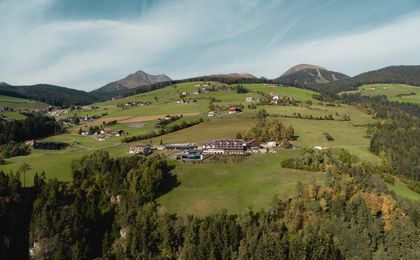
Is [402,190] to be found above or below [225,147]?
below

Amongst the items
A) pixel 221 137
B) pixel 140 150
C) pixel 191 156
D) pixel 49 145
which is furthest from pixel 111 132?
pixel 191 156

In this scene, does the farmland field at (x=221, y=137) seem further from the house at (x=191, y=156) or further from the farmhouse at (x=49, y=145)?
the house at (x=191, y=156)

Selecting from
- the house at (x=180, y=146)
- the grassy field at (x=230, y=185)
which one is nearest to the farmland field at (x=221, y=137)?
the grassy field at (x=230, y=185)

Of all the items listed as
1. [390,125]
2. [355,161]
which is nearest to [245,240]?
[355,161]

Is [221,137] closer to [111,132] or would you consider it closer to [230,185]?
[230,185]

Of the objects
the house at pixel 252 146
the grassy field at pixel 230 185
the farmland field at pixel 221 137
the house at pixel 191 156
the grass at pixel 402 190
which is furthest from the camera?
the house at pixel 252 146

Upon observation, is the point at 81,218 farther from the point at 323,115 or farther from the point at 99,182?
the point at 323,115
